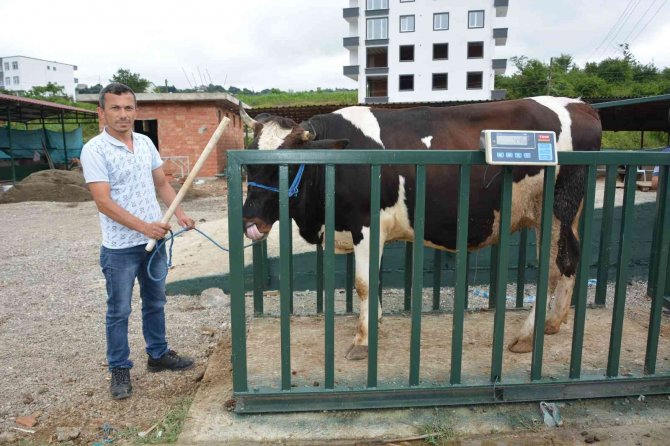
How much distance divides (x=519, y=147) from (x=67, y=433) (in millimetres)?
2852

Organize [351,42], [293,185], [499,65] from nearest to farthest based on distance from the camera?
[293,185] → [499,65] → [351,42]

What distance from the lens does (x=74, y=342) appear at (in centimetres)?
420

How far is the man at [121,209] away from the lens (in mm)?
2965

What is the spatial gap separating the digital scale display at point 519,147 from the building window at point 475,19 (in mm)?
49832

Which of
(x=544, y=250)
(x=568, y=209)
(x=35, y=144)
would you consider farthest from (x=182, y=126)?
(x=544, y=250)

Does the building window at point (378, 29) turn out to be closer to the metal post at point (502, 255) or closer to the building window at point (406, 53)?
the building window at point (406, 53)

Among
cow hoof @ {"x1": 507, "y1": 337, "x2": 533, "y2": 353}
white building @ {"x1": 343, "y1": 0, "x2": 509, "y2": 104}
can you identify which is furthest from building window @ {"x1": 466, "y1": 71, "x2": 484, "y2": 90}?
cow hoof @ {"x1": 507, "y1": 337, "x2": 533, "y2": 353}

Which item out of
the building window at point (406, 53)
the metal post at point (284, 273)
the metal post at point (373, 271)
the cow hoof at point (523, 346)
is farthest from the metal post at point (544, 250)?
the building window at point (406, 53)

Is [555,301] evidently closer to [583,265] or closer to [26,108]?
[583,265]

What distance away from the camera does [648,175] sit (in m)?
13.3

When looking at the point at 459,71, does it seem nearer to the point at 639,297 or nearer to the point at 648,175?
the point at 648,175

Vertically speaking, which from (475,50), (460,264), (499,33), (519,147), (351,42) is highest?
(499,33)

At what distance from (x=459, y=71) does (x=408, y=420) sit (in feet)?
158

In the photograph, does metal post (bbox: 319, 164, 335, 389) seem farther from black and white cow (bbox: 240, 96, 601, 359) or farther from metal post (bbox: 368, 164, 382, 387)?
black and white cow (bbox: 240, 96, 601, 359)
